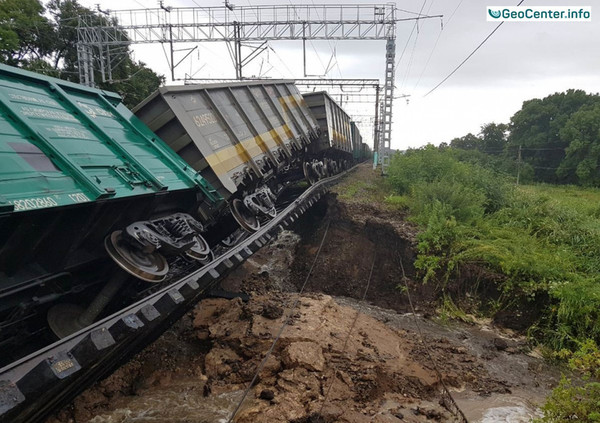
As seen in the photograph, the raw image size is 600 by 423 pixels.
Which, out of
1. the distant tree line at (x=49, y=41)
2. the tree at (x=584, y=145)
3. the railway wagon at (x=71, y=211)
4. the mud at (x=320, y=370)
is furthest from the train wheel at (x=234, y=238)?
the tree at (x=584, y=145)

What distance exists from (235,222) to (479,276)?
4.57 metres

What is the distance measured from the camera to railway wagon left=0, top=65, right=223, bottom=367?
122 inches

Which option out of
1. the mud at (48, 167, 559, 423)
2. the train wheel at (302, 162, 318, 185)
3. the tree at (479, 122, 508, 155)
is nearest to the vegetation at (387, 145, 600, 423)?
the mud at (48, 167, 559, 423)

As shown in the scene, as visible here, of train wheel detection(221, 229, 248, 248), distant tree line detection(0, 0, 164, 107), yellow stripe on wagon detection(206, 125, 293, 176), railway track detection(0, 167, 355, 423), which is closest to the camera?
railway track detection(0, 167, 355, 423)

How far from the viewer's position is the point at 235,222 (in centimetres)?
701

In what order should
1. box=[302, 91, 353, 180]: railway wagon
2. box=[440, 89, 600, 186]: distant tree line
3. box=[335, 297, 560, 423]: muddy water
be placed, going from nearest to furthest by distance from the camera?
box=[335, 297, 560, 423]: muddy water → box=[302, 91, 353, 180]: railway wagon → box=[440, 89, 600, 186]: distant tree line

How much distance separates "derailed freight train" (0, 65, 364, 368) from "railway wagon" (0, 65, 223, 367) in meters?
0.01

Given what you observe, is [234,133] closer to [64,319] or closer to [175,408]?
Result: [64,319]

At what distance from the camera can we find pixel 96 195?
338 centimetres

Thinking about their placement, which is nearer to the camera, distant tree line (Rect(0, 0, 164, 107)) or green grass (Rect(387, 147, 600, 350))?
green grass (Rect(387, 147, 600, 350))

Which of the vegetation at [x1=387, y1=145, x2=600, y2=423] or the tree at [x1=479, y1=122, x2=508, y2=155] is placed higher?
the tree at [x1=479, y1=122, x2=508, y2=155]

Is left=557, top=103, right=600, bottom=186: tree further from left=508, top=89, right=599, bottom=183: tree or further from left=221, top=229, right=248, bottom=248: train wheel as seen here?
left=221, top=229, right=248, bottom=248: train wheel

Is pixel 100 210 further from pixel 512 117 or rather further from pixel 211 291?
pixel 512 117

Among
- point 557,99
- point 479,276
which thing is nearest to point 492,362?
point 479,276
